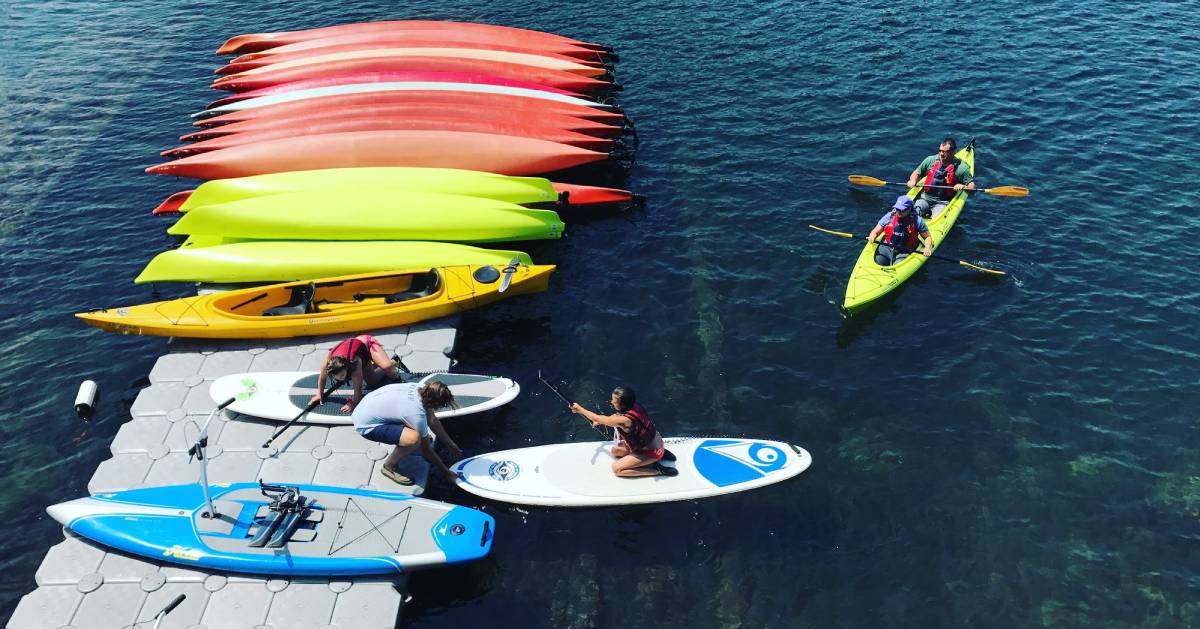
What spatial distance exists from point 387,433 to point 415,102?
14.5 m

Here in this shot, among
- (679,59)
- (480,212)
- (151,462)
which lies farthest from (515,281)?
(679,59)

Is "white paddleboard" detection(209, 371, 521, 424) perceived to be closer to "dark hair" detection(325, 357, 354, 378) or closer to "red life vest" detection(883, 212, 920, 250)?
"dark hair" detection(325, 357, 354, 378)

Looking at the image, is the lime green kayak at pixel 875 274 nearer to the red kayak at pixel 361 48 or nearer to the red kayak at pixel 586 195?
the red kayak at pixel 586 195

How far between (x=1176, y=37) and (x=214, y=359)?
36892 mm

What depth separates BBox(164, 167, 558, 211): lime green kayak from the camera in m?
21.0

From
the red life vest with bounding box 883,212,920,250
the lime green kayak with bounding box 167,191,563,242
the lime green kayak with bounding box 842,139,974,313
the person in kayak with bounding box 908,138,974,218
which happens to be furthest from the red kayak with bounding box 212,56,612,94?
the lime green kayak with bounding box 842,139,974,313

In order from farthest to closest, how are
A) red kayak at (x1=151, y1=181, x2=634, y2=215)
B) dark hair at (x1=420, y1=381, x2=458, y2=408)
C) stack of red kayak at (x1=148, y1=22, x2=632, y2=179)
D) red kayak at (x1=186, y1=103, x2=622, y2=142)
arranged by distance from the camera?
red kayak at (x1=186, y1=103, x2=622, y2=142) < stack of red kayak at (x1=148, y1=22, x2=632, y2=179) < red kayak at (x1=151, y1=181, x2=634, y2=215) < dark hair at (x1=420, y1=381, x2=458, y2=408)

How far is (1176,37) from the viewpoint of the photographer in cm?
3073

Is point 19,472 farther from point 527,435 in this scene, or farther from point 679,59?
point 679,59

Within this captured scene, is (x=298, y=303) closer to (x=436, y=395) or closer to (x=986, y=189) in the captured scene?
(x=436, y=395)

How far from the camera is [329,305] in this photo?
57.7 feet

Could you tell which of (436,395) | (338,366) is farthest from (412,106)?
(436,395)

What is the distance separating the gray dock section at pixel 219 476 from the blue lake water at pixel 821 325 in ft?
4.80

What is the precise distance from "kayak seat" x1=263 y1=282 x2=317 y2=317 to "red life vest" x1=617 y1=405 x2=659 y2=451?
8.27 m
